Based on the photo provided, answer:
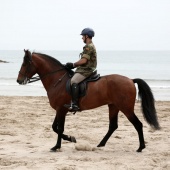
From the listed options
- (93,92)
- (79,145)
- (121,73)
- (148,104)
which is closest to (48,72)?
(93,92)

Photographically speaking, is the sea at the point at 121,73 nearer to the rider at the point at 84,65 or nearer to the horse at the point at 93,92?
the horse at the point at 93,92

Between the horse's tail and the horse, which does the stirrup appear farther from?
the horse's tail

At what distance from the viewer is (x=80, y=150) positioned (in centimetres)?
818

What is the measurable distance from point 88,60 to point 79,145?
1872 millimetres

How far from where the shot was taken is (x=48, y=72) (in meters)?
8.34

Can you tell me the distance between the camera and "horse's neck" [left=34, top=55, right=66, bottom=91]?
8312mm

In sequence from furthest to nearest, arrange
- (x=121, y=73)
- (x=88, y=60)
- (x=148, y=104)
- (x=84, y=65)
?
(x=121, y=73), (x=148, y=104), (x=84, y=65), (x=88, y=60)

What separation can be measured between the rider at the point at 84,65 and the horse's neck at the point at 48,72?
1.67 ft

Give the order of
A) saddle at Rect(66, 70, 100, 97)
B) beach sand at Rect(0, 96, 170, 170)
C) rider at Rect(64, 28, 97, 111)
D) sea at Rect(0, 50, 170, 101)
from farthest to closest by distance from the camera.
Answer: sea at Rect(0, 50, 170, 101), saddle at Rect(66, 70, 100, 97), rider at Rect(64, 28, 97, 111), beach sand at Rect(0, 96, 170, 170)

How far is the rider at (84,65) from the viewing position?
7.88 meters

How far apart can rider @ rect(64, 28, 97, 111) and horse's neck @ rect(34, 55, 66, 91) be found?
51 cm

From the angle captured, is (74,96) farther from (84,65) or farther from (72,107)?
(84,65)

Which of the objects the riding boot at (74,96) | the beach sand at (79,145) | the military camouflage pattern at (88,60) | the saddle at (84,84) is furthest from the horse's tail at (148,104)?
the riding boot at (74,96)

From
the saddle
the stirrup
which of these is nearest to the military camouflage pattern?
the saddle
